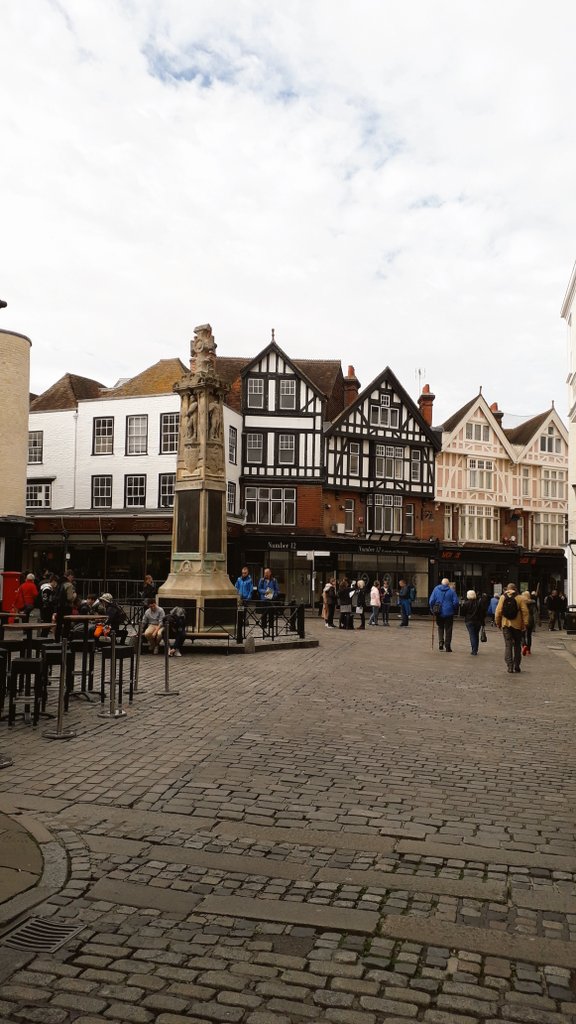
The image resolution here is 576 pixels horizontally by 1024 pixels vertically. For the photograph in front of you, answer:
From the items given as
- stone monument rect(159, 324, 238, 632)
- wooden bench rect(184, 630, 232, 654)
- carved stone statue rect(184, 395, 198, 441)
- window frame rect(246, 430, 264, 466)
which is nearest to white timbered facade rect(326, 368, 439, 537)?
window frame rect(246, 430, 264, 466)

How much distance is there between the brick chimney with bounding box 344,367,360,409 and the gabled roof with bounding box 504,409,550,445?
41.8 feet

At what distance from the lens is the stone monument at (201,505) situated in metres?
18.8

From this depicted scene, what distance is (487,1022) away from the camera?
328cm

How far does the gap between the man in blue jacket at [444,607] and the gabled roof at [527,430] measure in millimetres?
33959

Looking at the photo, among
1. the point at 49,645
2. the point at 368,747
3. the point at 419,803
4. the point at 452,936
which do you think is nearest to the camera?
the point at 452,936

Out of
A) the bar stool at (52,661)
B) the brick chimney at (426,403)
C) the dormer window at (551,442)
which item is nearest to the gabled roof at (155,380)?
the brick chimney at (426,403)

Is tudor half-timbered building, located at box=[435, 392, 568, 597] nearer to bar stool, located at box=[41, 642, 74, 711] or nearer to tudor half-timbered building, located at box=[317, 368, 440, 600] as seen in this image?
tudor half-timbered building, located at box=[317, 368, 440, 600]

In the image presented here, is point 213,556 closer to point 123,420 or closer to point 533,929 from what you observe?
point 533,929

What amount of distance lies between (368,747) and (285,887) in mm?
3646

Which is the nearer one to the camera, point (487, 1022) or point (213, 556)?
point (487, 1022)


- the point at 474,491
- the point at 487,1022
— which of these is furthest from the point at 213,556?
the point at 474,491

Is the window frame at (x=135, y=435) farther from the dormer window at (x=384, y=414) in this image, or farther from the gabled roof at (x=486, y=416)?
the gabled roof at (x=486, y=416)

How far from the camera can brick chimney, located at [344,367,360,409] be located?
45500 millimetres

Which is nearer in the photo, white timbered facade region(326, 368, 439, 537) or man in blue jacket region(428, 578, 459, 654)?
man in blue jacket region(428, 578, 459, 654)
